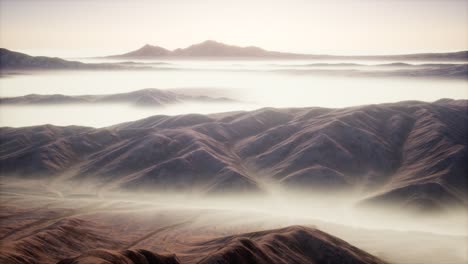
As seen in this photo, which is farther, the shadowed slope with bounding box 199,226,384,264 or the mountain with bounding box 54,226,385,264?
the shadowed slope with bounding box 199,226,384,264

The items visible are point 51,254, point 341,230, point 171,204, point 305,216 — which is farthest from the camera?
point 171,204

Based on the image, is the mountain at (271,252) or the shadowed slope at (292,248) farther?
the shadowed slope at (292,248)

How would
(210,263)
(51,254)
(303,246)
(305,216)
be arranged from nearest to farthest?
(210,263), (303,246), (51,254), (305,216)

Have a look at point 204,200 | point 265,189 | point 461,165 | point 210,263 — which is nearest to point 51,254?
point 210,263

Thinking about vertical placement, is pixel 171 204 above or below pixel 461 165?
below

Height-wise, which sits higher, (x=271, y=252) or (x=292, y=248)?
(x=271, y=252)

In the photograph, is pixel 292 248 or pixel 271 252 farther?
pixel 292 248

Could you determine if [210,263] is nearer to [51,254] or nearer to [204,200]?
[51,254]

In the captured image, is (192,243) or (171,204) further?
(171,204)
